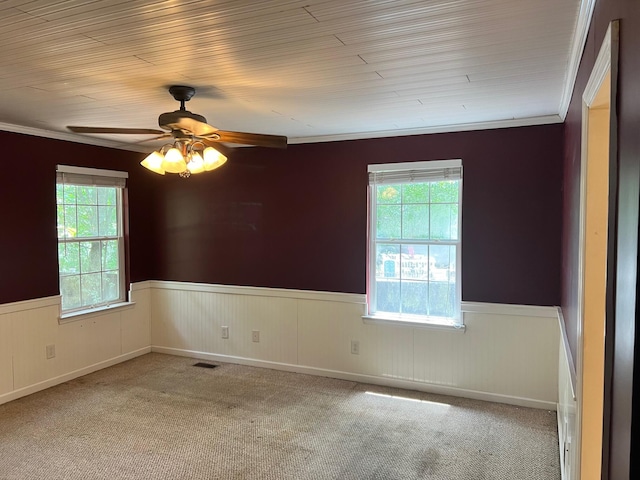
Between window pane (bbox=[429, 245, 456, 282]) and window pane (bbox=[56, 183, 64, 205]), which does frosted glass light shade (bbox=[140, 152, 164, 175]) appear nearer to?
window pane (bbox=[56, 183, 64, 205])

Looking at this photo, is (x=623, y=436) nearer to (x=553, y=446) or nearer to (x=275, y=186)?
(x=553, y=446)

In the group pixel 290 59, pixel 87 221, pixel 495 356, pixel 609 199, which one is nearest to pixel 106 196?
A: pixel 87 221

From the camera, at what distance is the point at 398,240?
4.30 meters

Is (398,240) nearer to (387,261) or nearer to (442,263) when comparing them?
(387,261)

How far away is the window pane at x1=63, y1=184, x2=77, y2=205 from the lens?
4.50m

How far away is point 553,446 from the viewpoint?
10.4 feet

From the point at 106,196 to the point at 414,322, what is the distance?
11.2 ft

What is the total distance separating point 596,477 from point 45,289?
437 cm

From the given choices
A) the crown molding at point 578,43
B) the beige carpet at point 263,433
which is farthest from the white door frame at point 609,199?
the beige carpet at point 263,433

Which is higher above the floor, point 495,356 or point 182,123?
point 182,123

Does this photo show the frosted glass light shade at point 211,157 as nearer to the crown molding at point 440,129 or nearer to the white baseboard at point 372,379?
the crown molding at point 440,129

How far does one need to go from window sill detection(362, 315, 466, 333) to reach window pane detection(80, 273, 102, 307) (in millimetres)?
2760

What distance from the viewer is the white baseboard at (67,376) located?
158 inches

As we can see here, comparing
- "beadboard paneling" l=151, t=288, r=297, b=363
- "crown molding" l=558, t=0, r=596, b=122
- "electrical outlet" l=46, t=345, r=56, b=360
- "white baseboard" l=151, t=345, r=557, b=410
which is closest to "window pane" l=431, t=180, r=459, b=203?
"crown molding" l=558, t=0, r=596, b=122
